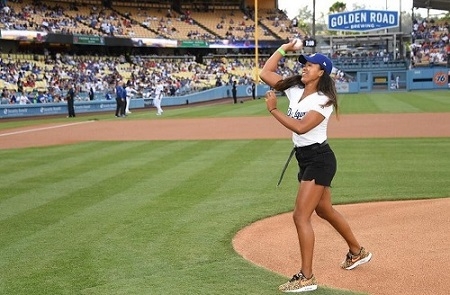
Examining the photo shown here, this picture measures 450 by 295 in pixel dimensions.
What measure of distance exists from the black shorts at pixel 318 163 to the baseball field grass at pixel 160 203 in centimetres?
98

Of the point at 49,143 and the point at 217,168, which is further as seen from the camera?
the point at 49,143

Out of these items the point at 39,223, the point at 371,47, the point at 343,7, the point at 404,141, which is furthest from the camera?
the point at 343,7

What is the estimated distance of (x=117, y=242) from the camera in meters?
6.76

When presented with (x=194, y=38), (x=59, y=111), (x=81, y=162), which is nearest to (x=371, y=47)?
(x=194, y=38)

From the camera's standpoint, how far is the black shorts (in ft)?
16.6

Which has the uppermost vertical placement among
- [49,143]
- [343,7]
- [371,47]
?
[343,7]

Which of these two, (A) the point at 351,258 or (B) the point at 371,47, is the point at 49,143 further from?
(B) the point at 371,47

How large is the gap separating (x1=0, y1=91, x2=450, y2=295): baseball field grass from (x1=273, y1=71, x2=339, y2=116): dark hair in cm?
167

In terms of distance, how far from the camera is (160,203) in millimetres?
8867

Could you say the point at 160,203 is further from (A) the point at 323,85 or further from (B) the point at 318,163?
(A) the point at 323,85

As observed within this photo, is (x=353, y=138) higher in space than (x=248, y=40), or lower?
lower

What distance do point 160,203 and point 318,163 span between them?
4.28 meters

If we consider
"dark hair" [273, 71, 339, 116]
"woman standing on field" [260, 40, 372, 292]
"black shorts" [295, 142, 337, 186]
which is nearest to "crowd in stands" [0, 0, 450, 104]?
"dark hair" [273, 71, 339, 116]

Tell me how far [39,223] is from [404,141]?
1104cm
